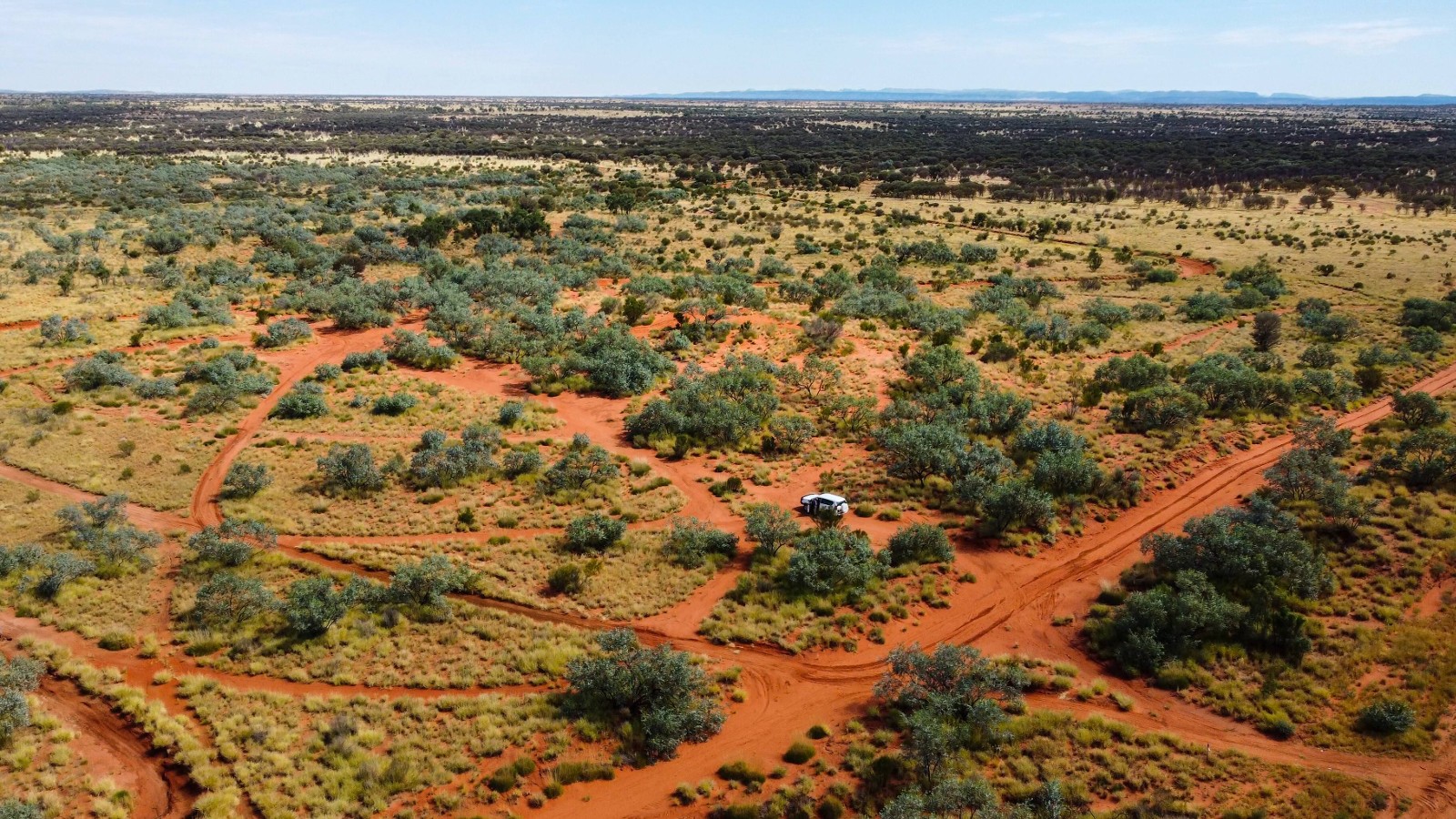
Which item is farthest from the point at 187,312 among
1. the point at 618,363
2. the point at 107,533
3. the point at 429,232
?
the point at 618,363

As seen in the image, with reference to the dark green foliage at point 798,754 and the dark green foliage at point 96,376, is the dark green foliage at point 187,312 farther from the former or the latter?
the dark green foliage at point 798,754

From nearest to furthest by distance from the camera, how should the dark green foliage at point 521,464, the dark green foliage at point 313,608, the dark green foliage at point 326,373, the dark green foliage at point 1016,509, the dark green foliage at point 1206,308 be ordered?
the dark green foliage at point 313,608
the dark green foliage at point 1016,509
the dark green foliage at point 521,464
the dark green foliage at point 326,373
the dark green foliage at point 1206,308

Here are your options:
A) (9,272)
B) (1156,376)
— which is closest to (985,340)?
(1156,376)

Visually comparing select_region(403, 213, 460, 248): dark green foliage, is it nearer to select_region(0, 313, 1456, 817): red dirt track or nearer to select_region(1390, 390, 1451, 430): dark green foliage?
select_region(0, 313, 1456, 817): red dirt track

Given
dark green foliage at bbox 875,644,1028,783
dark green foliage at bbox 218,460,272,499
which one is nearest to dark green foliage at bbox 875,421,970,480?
dark green foliage at bbox 875,644,1028,783

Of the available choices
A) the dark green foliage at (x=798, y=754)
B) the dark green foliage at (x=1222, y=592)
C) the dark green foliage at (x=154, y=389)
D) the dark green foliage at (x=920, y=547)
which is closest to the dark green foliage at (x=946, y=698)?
the dark green foliage at (x=798, y=754)

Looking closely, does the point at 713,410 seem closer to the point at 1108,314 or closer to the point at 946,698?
the point at 946,698
